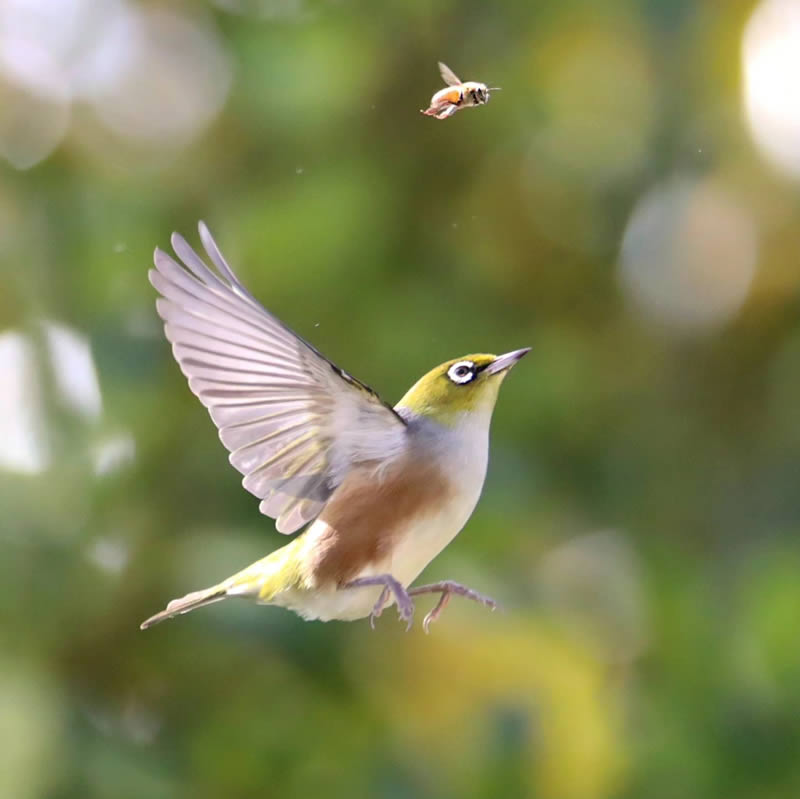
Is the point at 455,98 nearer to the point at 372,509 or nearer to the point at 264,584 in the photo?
the point at 372,509

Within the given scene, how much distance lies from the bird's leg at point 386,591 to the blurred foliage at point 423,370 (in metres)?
1.53

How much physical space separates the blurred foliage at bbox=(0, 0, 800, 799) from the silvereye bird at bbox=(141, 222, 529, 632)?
4.80ft

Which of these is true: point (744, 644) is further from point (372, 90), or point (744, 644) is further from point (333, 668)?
point (372, 90)

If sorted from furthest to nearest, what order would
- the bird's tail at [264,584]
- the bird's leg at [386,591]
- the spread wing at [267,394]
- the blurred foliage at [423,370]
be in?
the blurred foliage at [423,370] → the bird's tail at [264,584] → the bird's leg at [386,591] → the spread wing at [267,394]

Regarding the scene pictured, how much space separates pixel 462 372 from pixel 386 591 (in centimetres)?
31

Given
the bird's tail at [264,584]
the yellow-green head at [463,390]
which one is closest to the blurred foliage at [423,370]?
the bird's tail at [264,584]

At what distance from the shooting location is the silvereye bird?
1599mm

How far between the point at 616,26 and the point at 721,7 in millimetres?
354

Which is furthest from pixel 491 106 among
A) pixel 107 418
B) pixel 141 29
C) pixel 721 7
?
pixel 107 418

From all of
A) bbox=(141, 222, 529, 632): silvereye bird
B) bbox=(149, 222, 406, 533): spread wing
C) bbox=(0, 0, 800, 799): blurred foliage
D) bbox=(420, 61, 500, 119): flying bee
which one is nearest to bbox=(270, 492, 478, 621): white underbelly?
bbox=(141, 222, 529, 632): silvereye bird

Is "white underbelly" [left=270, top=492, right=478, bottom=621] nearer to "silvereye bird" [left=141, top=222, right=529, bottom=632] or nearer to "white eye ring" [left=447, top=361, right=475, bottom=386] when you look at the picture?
"silvereye bird" [left=141, top=222, right=529, bottom=632]

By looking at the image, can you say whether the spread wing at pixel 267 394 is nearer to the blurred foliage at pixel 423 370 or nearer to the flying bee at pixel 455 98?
the flying bee at pixel 455 98

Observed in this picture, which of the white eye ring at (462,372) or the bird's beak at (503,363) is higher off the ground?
the bird's beak at (503,363)

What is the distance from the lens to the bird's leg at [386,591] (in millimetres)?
1618
